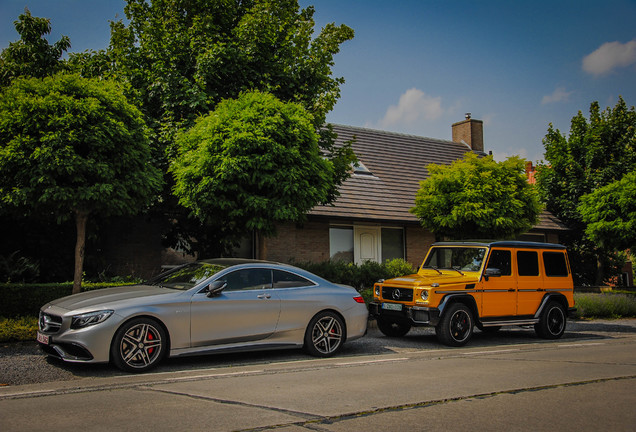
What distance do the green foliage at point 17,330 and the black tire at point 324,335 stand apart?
15.5 ft

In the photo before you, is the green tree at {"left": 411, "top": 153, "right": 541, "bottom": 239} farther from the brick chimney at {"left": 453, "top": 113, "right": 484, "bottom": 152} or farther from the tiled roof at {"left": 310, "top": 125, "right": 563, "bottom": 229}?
the brick chimney at {"left": 453, "top": 113, "right": 484, "bottom": 152}

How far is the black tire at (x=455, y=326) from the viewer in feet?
35.2

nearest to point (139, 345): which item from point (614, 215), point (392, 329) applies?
point (392, 329)

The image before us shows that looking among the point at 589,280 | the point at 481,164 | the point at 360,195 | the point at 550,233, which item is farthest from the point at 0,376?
the point at 589,280

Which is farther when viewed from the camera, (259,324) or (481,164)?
(481,164)

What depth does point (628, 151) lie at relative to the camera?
25547mm

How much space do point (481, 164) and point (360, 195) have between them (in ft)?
19.5

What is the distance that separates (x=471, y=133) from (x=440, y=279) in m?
20.9

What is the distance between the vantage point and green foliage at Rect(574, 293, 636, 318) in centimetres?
1798

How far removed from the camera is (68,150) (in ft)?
33.6

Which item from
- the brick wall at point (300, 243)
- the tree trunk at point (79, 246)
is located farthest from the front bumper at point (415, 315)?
the brick wall at point (300, 243)

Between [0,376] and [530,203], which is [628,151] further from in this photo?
[0,376]

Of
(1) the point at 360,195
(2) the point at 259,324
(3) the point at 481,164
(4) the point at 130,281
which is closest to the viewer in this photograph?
(2) the point at 259,324

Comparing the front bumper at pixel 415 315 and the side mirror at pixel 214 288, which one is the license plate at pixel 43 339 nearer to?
the side mirror at pixel 214 288
